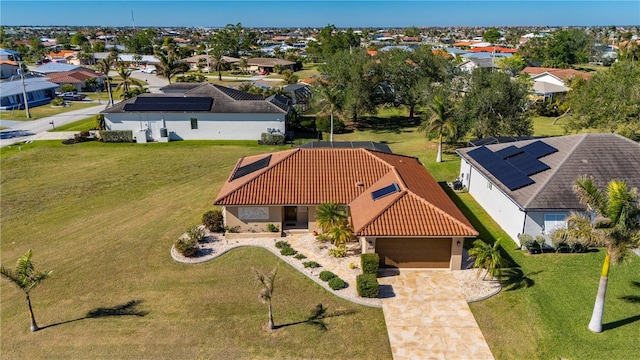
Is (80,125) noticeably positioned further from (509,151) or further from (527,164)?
(527,164)

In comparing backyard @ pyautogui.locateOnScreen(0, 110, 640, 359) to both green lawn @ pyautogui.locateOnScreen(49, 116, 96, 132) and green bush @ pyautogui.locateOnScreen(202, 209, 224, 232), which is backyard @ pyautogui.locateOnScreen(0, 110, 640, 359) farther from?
green lawn @ pyautogui.locateOnScreen(49, 116, 96, 132)

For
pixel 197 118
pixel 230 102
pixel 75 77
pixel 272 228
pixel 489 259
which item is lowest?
pixel 272 228

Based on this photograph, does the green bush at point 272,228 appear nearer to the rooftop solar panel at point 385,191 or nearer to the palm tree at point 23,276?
the rooftop solar panel at point 385,191

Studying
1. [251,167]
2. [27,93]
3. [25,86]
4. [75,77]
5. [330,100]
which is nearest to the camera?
[251,167]

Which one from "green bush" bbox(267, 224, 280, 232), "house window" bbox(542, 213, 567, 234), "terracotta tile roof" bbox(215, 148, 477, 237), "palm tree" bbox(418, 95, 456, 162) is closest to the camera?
"terracotta tile roof" bbox(215, 148, 477, 237)

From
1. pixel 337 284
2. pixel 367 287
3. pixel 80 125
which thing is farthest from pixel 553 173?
pixel 80 125

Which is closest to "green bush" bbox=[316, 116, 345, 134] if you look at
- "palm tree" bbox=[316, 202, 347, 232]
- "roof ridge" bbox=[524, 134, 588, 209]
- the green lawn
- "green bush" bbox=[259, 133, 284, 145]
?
"green bush" bbox=[259, 133, 284, 145]

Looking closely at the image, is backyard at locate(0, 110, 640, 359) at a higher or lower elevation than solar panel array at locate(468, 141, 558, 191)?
lower
